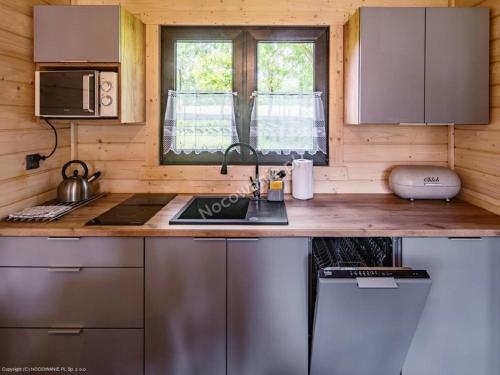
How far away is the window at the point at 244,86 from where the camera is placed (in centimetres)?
262

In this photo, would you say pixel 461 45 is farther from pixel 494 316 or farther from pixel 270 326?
pixel 270 326

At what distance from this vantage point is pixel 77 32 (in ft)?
7.25

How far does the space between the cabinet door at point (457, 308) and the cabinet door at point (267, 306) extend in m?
0.50

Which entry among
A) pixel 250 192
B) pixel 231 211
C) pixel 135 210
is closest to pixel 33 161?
pixel 135 210

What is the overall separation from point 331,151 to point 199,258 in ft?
3.97

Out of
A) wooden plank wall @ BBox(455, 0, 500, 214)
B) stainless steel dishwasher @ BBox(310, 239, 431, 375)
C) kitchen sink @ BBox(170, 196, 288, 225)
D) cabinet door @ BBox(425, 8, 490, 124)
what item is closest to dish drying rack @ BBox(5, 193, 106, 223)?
kitchen sink @ BBox(170, 196, 288, 225)

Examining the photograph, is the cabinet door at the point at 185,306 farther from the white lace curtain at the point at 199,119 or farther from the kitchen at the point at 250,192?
the white lace curtain at the point at 199,119

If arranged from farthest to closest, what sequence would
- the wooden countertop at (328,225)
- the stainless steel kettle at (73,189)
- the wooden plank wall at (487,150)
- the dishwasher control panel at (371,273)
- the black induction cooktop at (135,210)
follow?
the stainless steel kettle at (73,189) < the wooden plank wall at (487,150) < the black induction cooktop at (135,210) < the wooden countertop at (328,225) < the dishwasher control panel at (371,273)

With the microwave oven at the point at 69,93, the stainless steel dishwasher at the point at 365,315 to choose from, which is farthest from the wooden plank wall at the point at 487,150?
the microwave oven at the point at 69,93

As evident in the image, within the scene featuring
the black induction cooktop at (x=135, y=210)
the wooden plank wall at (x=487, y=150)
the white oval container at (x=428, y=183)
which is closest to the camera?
the black induction cooktop at (x=135, y=210)

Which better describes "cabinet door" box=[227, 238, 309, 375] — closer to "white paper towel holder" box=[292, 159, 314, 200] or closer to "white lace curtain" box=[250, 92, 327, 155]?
"white paper towel holder" box=[292, 159, 314, 200]

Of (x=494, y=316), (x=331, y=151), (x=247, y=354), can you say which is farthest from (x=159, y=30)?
(x=494, y=316)

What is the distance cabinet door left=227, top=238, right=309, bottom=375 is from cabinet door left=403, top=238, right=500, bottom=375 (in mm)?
497

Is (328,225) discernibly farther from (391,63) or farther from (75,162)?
(75,162)
